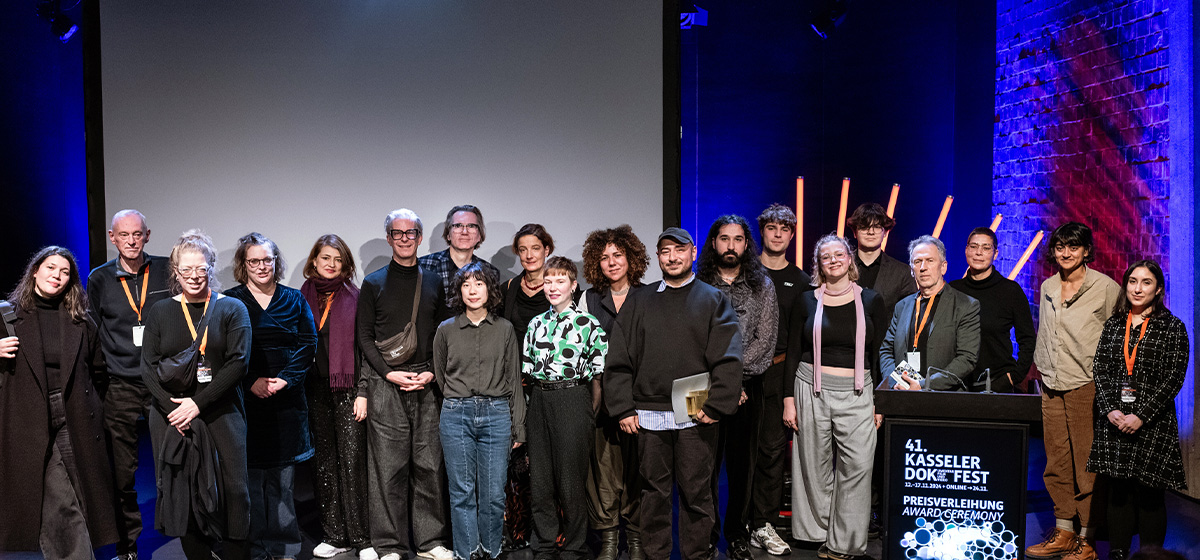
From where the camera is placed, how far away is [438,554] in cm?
414

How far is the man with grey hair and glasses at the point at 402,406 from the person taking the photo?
13.5 feet

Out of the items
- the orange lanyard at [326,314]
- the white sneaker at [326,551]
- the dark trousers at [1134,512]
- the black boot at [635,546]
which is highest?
the orange lanyard at [326,314]

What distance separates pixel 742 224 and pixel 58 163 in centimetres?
494

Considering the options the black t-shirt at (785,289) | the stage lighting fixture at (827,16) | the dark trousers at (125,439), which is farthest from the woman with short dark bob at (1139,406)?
the dark trousers at (125,439)

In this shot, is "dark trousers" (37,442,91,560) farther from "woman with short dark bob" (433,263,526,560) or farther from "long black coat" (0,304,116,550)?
"woman with short dark bob" (433,263,526,560)

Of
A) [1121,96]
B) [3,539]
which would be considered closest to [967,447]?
[1121,96]

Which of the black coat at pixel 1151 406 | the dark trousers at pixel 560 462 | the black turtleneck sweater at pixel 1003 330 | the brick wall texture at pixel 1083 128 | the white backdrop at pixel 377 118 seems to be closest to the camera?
the black coat at pixel 1151 406

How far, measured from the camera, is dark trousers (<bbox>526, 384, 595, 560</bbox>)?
394 cm

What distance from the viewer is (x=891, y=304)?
14.9 ft

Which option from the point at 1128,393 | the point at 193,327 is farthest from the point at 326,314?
the point at 1128,393

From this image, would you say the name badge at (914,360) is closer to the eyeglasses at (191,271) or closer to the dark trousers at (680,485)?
the dark trousers at (680,485)

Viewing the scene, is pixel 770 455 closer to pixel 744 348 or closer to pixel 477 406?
pixel 744 348

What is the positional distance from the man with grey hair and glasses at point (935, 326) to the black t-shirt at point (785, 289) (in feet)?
1.69

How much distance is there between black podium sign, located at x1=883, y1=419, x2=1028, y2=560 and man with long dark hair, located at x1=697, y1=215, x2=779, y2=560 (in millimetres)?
725
